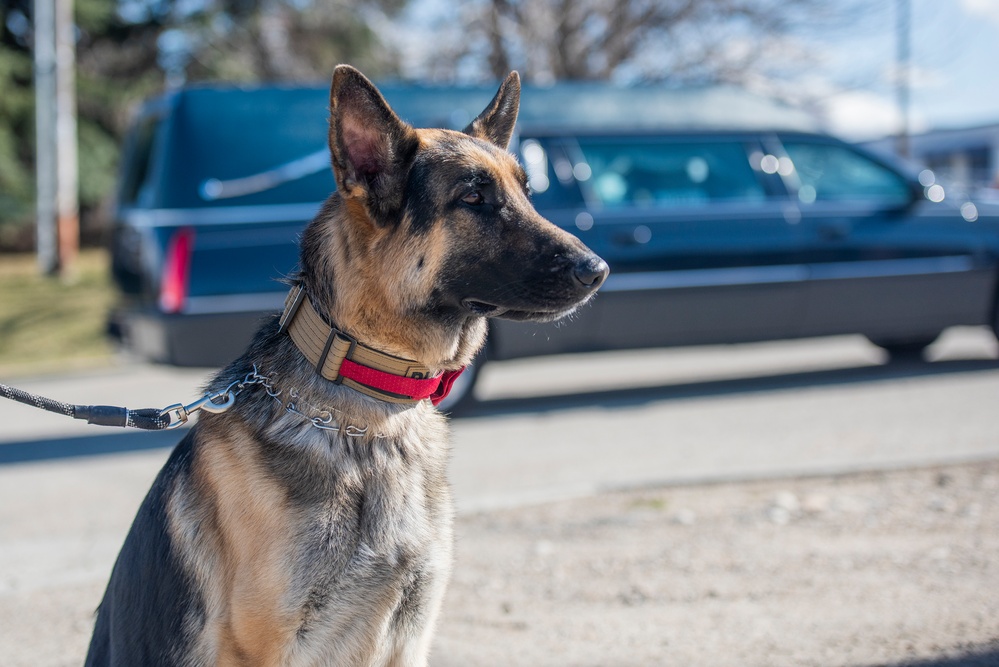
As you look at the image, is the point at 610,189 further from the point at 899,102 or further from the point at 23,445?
the point at 899,102

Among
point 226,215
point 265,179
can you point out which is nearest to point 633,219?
point 265,179

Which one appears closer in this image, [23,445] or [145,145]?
[23,445]

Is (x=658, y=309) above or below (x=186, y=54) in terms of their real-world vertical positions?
below

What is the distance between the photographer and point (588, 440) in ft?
20.6

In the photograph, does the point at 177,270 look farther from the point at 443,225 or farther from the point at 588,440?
the point at 443,225

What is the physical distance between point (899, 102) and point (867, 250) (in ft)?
52.1

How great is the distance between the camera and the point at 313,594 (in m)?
2.12

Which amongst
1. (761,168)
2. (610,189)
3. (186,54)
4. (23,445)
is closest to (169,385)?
(23,445)

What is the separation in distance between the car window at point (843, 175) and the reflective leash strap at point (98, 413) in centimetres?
649

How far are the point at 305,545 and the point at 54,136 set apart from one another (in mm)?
16938

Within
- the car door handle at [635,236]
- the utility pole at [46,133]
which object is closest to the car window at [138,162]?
the car door handle at [635,236]

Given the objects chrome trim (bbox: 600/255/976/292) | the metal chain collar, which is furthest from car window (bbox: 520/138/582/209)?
the metal chain collar

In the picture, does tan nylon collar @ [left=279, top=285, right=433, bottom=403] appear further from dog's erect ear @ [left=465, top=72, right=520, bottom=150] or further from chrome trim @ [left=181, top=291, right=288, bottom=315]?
chrome trim @ [left=181, top=291, right=288, bottom=315]

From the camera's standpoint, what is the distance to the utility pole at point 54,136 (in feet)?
54.2
